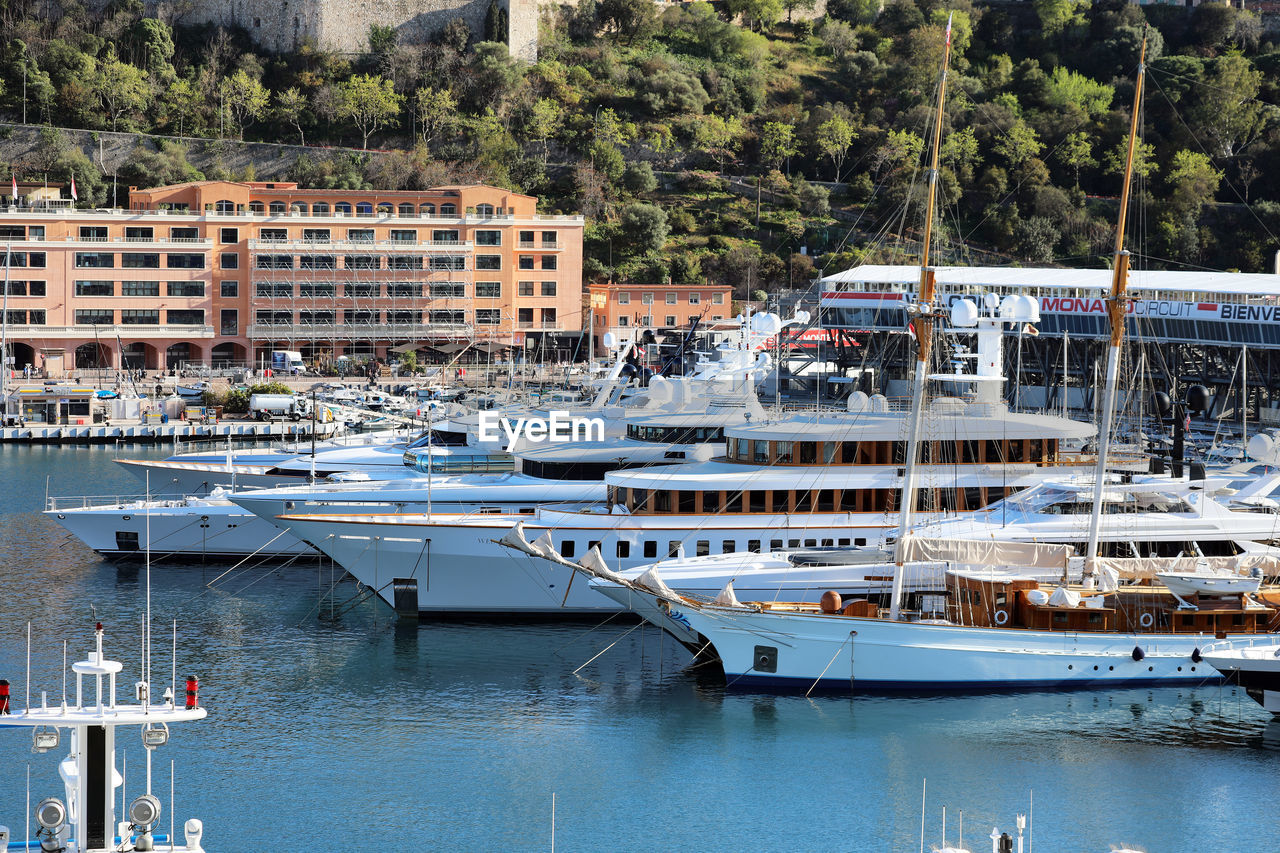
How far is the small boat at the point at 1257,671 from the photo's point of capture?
30.8 meters

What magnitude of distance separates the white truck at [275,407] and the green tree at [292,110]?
40362 mm

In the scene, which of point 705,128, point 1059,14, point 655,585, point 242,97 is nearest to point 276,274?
point 242,97

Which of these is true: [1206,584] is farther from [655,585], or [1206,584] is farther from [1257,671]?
[655,585]

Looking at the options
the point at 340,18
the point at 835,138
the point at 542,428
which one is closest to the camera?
the point at 542,428

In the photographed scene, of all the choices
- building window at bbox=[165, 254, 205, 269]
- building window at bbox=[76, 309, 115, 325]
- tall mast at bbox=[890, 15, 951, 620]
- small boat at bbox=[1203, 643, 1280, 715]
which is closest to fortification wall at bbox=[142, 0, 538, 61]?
building window at bbox=[165, 254, 205, 269]

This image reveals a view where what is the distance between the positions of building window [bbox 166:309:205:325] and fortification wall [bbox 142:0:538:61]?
118ft

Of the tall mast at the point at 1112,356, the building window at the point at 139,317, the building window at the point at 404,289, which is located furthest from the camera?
the building window at the point at 404,289

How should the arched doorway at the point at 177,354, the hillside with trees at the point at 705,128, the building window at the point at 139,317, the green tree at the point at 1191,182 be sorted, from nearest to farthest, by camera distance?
the building window at the point at 139,317
the arched doorway at the point at 177,354
the hillside with trees at the point at 705,128
the green tree at the point at 1191,182

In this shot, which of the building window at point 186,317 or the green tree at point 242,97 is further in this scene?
the green tree at point 242,97

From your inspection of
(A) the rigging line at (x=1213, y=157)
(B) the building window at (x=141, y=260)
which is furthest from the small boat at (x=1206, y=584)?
(A) the rigging line at (x=1213, y=157)

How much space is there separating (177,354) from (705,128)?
4438cm

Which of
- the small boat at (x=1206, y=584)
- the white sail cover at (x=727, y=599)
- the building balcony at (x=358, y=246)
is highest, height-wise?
the building balcony at (x=358, y=246)

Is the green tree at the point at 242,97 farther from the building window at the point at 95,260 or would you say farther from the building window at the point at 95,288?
the building window at the point at 95,288

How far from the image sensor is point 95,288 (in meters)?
89.9
